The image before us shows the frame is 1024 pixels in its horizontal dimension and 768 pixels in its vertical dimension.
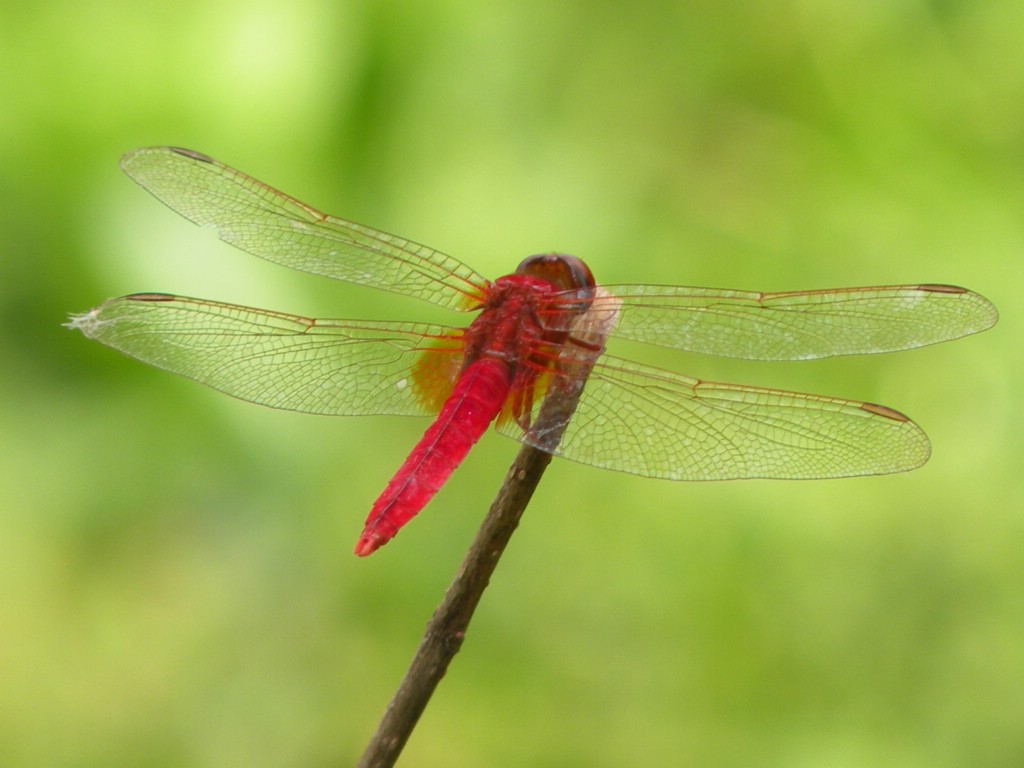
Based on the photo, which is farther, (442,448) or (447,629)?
(442,448)

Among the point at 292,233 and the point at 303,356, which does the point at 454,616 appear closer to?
the point at 303,356

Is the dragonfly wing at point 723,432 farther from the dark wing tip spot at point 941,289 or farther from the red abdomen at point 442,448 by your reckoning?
the dark wing tip spot at point 941,289

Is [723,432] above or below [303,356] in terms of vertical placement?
above

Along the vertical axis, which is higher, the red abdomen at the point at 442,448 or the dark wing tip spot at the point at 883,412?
the dark wing tip spot at the point at 883,412

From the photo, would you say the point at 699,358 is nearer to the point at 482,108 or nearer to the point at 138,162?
the point at 482,108

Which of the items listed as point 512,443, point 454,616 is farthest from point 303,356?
point 512,443

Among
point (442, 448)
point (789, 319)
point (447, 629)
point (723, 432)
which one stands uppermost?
point (789, 319)

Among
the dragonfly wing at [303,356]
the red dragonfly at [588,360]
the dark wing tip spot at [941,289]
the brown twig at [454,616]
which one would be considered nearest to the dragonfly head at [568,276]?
the red dragonfly at [588,360]

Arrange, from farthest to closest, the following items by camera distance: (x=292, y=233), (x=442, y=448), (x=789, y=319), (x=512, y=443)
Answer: (x=512, y=443), (x=292, y=233), (x=789, y=319), (x=442, y=448)
